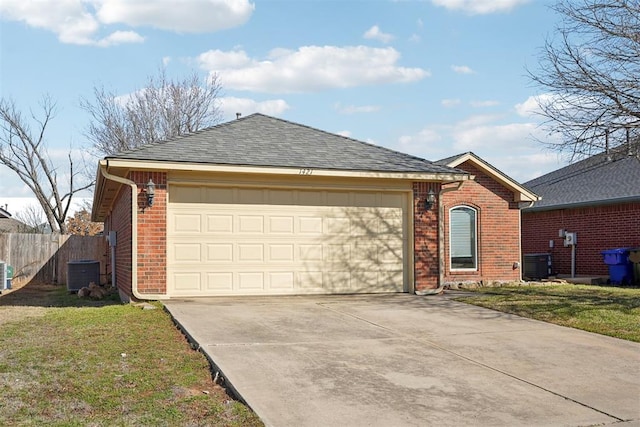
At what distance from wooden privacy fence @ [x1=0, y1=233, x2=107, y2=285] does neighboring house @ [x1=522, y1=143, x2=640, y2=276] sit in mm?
14917

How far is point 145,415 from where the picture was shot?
501cm

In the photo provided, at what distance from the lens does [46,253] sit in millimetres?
20875

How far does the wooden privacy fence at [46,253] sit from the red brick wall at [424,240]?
11.6 meters

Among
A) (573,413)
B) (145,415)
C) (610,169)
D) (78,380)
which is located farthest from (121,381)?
(610,169)

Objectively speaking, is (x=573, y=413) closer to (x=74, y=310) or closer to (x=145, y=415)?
(x=145, y=415)

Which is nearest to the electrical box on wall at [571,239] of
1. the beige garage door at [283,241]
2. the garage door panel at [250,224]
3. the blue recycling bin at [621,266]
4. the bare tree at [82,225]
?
the blue recycling bin at [621,266]

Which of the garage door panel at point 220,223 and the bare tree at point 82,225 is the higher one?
the bare tree at point 82,225

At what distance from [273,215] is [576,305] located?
19.7 feet

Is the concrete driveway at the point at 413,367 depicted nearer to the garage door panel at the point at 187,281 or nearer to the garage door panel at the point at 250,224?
the garage door panel at the point at 187,281

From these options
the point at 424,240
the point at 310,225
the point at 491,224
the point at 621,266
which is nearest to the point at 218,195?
the point at 310,225

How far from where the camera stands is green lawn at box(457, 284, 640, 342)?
31.1 ft

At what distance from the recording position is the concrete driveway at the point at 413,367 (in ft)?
17.3

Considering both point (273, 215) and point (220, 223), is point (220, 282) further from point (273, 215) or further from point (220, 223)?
point (273, 215)

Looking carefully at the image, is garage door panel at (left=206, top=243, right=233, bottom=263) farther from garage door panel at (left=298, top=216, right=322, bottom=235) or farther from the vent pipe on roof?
the vent pipe on roof
